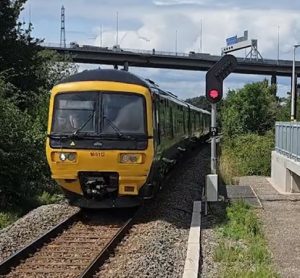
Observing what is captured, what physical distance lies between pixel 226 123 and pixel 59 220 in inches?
946

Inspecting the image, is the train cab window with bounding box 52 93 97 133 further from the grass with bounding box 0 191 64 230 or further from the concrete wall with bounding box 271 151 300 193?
the concrete wall with bounding box 271 151 300 193

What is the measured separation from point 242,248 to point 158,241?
1348 mm

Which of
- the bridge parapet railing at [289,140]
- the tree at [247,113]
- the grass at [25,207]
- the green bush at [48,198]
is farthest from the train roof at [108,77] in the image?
the tree at [247,113]

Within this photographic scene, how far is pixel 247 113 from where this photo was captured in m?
36.0

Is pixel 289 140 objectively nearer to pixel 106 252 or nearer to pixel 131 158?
pixel 131 158

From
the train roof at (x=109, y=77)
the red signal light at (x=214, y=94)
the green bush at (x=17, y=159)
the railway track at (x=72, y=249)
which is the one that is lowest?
the railway track at (x=72, y=249)

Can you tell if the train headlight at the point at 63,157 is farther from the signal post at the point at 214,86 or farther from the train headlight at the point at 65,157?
the signal post at the point at 214,86

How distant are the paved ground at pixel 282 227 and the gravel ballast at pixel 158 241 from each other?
4.49ft

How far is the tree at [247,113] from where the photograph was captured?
116 feet

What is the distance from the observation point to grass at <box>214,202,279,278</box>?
816 cm

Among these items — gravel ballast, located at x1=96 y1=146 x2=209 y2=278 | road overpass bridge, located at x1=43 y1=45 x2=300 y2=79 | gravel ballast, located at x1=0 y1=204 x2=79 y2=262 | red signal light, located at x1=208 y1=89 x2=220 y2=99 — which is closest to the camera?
gravel ballast, located at x1=96 y1=146 x2=209 y2=278

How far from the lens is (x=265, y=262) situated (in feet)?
28.7

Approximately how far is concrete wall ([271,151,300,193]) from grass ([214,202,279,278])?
4.36 m

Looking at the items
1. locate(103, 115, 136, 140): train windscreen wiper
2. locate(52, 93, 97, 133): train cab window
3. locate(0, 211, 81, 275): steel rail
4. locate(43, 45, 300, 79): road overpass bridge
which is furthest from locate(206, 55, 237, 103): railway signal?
locate(43, 45, 300, 79): road overpass bridge
